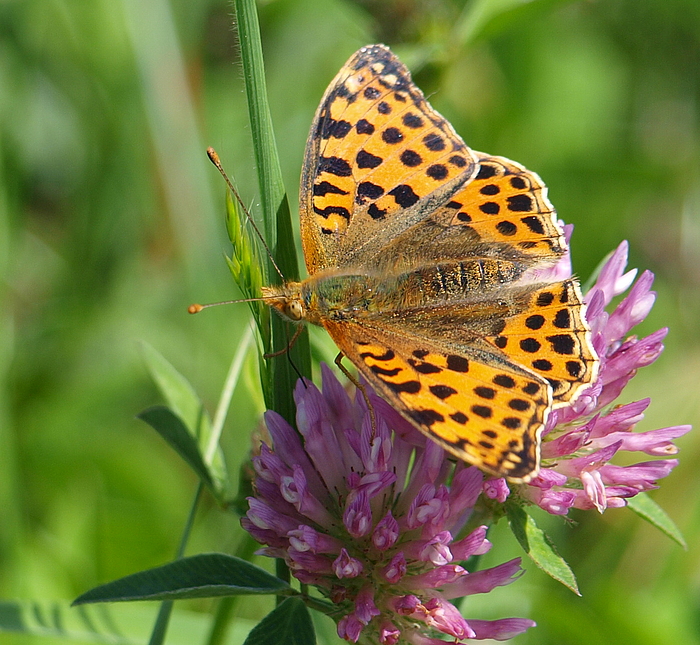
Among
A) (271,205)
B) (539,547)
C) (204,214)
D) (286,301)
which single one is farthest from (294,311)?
(204,214)

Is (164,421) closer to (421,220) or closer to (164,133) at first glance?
(421,220)

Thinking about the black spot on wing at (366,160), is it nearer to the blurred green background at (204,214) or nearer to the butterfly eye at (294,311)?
the butterfly eye at (294,311)

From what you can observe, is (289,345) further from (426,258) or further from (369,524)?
(426,258)

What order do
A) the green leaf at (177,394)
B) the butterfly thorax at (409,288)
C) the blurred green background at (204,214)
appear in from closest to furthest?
the butterfly thorax at (409,288)
the green leaf at (177,394)
the blurred green background at (204,214)

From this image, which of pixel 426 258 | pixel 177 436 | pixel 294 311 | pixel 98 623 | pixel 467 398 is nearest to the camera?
pixel 467 398

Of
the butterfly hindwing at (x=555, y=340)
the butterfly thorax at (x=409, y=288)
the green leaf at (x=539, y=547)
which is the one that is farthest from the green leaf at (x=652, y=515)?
the butterfly thorax at (x=409, y=288)

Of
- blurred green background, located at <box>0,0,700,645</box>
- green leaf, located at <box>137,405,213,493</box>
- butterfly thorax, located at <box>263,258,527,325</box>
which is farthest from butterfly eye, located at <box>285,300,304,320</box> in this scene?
blurred green background, located at <box>0,0,700,645</box>
